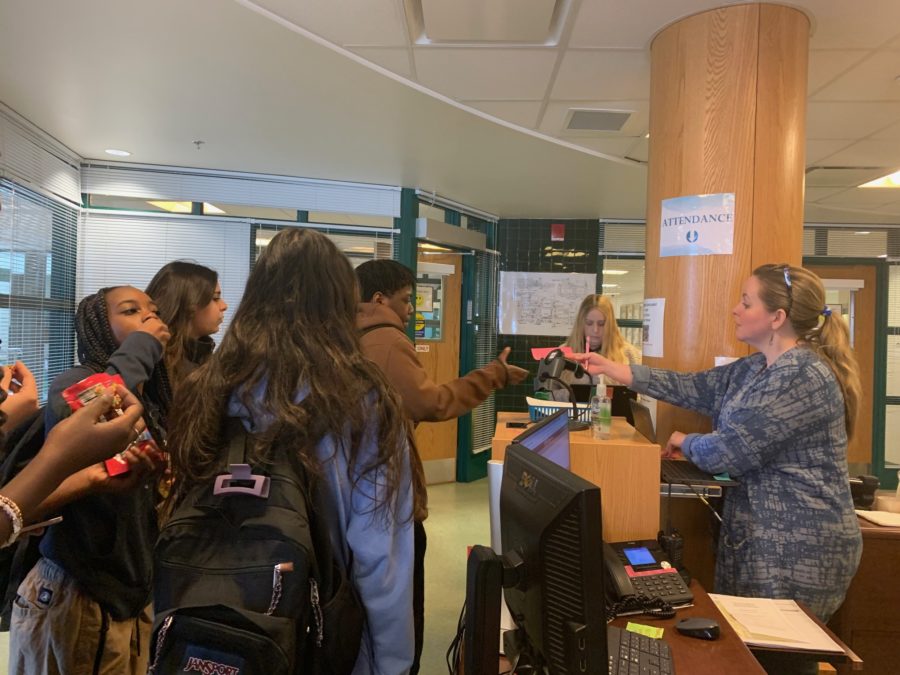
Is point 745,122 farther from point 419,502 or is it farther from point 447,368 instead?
point 447,368

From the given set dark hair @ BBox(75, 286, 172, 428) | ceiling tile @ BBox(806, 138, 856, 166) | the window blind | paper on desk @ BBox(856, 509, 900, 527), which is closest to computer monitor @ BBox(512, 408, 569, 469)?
dark hair @ BBox(75, 286, 172, 428)

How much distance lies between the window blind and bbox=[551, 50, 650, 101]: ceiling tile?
2.93 meters

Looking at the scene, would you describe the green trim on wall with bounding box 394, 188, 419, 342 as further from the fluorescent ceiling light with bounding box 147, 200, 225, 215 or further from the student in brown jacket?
the student in brown jacket

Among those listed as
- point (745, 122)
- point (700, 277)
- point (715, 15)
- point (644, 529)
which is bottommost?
point (644, 529)

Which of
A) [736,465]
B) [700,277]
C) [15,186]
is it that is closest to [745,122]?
[700,277]

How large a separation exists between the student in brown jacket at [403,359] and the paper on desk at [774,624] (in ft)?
3.21

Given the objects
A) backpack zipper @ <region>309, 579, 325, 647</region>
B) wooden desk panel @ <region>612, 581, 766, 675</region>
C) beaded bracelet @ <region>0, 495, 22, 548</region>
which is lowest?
wooden desk panel @ <region>612, 581, 766, 675</region>

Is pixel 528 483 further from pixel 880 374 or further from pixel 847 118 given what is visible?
pixel 880 374

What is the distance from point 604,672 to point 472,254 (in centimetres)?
479

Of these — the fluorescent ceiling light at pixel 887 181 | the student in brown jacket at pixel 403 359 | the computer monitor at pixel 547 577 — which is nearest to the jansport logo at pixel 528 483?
the computer monitor at pixel 547 577

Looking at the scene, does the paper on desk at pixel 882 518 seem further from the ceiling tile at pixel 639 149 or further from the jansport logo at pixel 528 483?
the ceiling tile at pixel 639 149

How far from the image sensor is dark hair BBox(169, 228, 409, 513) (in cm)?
99

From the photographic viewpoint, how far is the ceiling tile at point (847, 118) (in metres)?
2.60

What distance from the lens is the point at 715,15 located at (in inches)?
75.3
